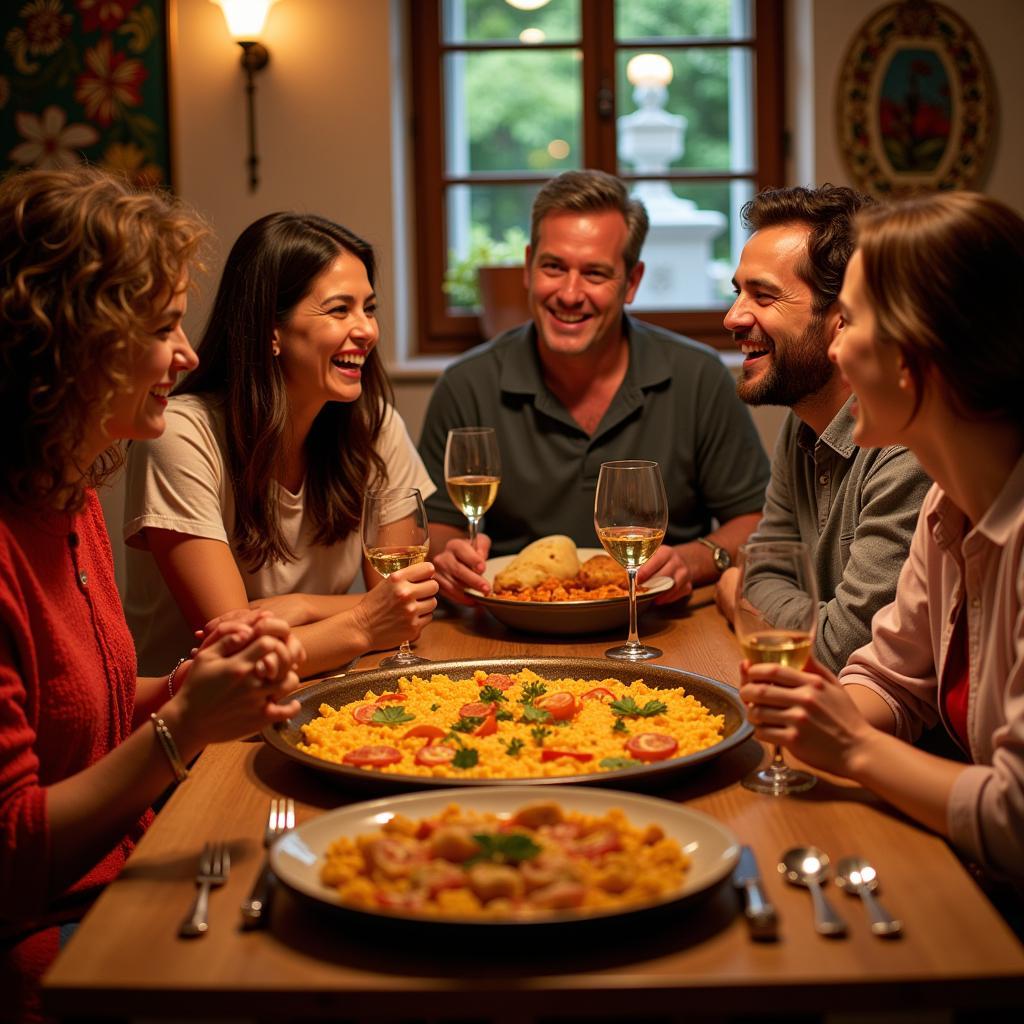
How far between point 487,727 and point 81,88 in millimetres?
3630

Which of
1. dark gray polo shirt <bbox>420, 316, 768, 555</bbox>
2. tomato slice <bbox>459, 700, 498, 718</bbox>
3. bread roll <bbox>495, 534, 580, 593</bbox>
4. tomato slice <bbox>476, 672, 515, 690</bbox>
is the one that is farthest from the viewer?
dark gray polo shirt <bbox>420, 316, 768, 555</bbox>

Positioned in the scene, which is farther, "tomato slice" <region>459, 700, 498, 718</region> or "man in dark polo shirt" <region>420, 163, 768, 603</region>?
"man in dark polo shirt" <region>420, 163, 768, 603</region>

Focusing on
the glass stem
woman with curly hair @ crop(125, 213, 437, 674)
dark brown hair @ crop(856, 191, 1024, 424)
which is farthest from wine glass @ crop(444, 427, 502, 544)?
dark brown hair @ crop(856, 191, 1024, 424)

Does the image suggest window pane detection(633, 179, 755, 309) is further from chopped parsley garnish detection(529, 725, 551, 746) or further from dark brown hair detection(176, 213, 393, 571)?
chopped parsley garnish detection(529, 725, 551, 746)

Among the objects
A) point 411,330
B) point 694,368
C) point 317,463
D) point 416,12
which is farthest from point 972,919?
point 416,12

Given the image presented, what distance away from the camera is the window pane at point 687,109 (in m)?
4.64

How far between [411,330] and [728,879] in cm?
381

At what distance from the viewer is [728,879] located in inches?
43.0

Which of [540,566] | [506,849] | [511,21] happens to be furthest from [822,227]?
[511,21]

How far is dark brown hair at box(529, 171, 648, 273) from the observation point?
3166 mm

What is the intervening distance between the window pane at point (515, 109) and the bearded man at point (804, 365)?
2.37m

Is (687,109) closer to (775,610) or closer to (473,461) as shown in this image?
(473,461)

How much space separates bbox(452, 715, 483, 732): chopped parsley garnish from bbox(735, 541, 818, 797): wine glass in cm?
34

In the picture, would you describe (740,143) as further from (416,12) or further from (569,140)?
(416,12)
